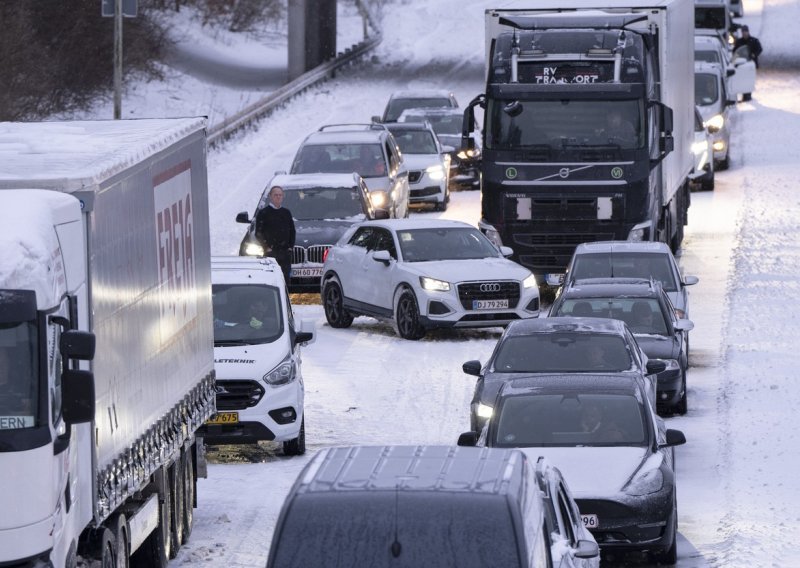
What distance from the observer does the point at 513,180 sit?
1068 inches

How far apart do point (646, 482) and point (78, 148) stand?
4.57 metres

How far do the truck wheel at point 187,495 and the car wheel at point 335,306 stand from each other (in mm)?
11425

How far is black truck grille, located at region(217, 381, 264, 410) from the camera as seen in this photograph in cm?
1752

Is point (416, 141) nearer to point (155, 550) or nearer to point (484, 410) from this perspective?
A: point (484, 410)

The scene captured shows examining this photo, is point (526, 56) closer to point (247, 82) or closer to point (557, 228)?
point (557, 228)

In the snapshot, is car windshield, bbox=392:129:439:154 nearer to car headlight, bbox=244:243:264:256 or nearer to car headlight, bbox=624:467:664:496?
car headlight, bbox=244:243:264:256

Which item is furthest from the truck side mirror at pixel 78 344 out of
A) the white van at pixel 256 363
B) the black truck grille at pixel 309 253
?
the black truck grille at pixel 309 253

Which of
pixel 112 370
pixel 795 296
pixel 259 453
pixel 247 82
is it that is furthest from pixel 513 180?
pixel 247 82

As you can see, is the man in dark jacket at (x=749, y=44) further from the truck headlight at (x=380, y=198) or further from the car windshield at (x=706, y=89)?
the truck headlight at (x=380, y=198)

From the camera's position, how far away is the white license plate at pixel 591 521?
13.2m

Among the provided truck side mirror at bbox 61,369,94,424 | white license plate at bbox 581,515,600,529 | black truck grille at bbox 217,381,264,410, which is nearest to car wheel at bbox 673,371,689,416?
black truck grille at bbox 217,381,264,410

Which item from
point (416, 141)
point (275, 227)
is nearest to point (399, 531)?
point (275, 227)

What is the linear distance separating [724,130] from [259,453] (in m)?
26.0

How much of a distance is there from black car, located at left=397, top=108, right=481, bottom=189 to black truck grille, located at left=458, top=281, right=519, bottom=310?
15.6m
